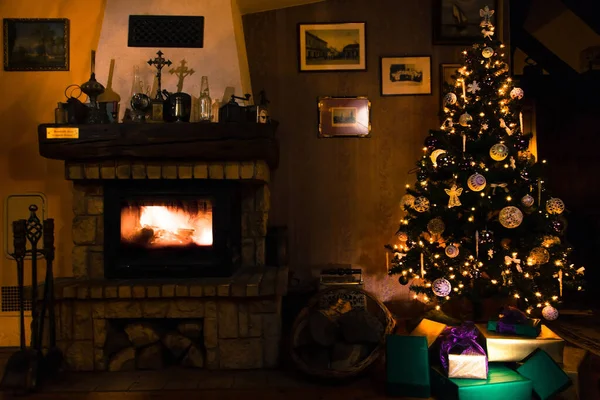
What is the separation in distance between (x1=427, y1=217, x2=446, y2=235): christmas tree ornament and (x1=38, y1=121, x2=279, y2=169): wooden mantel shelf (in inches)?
44.2

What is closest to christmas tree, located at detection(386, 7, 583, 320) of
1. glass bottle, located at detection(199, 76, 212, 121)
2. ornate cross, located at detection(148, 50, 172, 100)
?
glass bottle, located at detection(199, 76, 212, 121)

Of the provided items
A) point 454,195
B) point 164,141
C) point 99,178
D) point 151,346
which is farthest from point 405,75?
point 151,346

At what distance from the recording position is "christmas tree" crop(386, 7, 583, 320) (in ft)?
9.14

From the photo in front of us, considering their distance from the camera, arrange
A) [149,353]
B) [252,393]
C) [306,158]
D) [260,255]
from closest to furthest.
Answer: [252,393] < [149,353] < [260,255] < [306,158]

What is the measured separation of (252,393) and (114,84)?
2034 millimetres

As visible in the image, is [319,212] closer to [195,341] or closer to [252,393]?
[195,341]

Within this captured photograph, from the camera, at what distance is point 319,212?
366cm

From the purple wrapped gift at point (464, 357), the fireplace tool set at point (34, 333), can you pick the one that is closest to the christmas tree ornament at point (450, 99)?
the purple wrapped gift at point (464, 357)

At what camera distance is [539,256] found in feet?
8.93

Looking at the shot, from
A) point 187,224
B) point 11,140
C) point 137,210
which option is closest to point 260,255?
point 187,224

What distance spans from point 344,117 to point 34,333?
8.16 feet

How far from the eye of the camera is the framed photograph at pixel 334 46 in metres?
3.64

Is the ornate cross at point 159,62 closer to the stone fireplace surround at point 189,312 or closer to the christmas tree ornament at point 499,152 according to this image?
the stone fireplace surround at point 189,312

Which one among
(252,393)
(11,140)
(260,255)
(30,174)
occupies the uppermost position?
(11,140)
